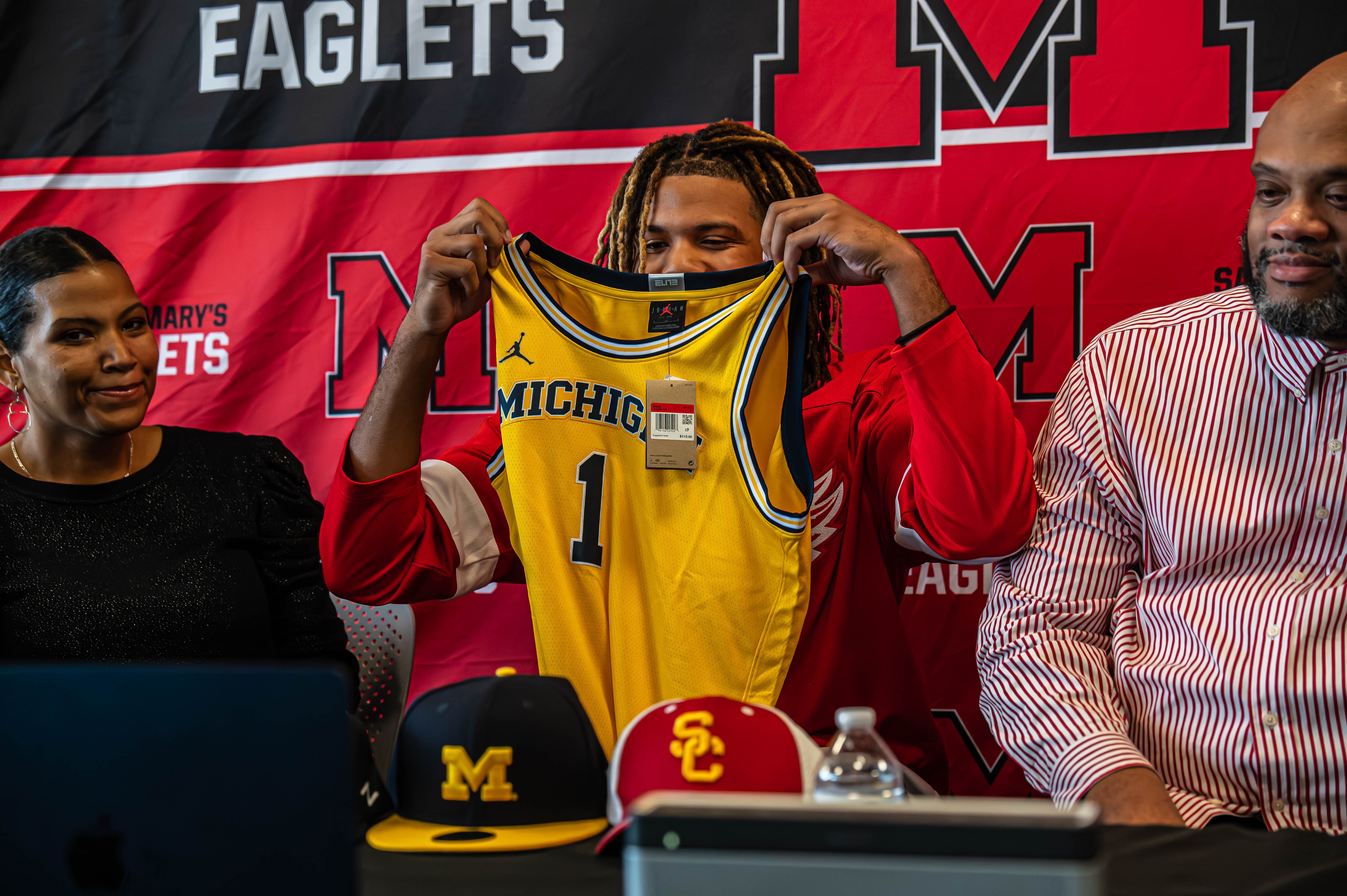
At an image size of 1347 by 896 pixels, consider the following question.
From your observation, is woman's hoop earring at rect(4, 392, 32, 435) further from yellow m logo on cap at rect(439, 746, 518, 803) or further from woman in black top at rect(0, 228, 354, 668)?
yellow m logo on cap at rect(439, 746, 518, 803)

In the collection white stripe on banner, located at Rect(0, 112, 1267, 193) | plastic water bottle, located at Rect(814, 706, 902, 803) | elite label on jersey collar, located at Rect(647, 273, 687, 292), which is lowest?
plastic water bottle, located at Rect(814, 706, 902, 803)

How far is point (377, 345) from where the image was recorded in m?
2.25

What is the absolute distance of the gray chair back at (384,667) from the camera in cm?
185

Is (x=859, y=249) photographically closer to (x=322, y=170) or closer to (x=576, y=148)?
(x=576, y=148)

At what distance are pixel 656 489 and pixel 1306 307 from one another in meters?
0.89

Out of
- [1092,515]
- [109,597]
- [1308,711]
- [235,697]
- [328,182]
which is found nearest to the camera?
[235,697]

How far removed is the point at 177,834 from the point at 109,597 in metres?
1.29

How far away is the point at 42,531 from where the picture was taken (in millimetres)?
1792

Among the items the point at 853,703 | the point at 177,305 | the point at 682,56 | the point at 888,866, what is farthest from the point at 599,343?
the point at 177,305

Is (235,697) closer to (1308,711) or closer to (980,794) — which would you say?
(1308,711)

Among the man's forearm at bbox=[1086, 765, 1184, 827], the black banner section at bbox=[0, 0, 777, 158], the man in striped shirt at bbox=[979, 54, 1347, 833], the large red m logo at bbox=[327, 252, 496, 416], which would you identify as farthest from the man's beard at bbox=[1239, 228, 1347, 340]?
the large red m logo at bbox=[327, 252, 496, 416]

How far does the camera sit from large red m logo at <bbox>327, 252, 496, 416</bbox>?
2.21m

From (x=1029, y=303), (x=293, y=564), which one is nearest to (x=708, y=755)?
(x=293, y=564)

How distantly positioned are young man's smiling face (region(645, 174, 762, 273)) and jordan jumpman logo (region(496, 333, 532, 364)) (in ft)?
0.86
